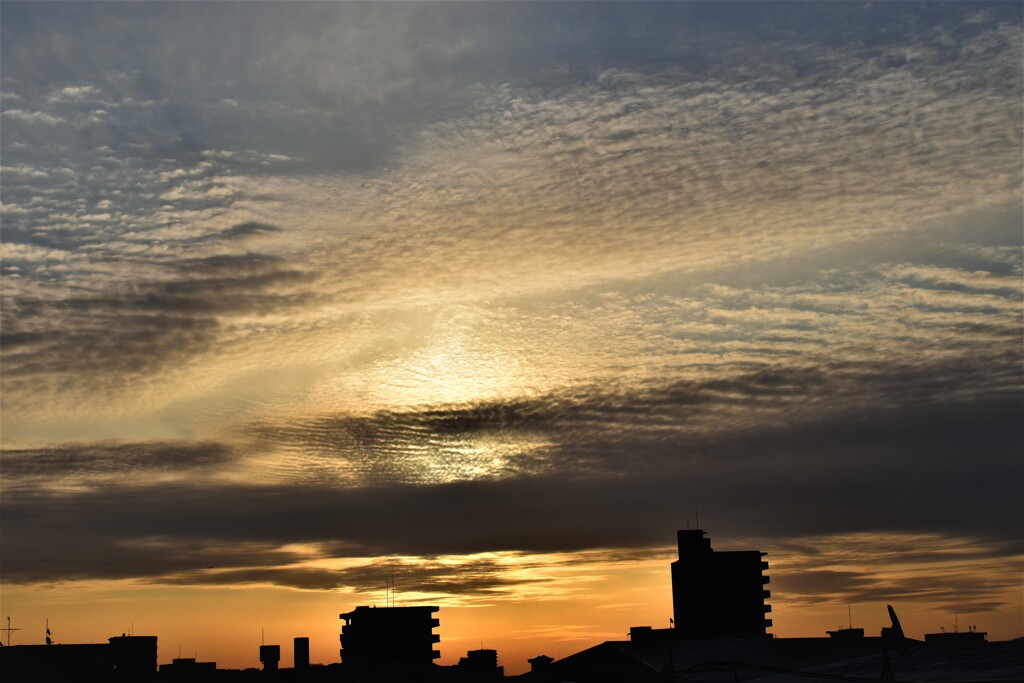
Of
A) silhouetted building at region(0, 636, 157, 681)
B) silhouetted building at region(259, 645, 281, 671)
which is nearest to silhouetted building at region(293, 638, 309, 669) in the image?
silhouetted building at region(259, 645, 281, 671)

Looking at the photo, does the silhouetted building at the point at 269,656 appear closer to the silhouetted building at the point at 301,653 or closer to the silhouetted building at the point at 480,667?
the silhouetted building at the point at 301,653

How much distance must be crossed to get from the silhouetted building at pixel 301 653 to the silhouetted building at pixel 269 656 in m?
8.48

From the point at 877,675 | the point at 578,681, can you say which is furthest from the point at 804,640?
the point at 877,675

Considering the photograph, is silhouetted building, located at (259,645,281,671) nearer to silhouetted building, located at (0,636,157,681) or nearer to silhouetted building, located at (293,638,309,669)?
silhouetted building, located at (293,638,309,669)

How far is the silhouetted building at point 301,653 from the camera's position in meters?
164

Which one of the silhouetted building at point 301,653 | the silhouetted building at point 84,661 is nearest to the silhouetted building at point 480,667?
the silhouetted building at point 301,653

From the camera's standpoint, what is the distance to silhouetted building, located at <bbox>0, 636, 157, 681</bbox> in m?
129

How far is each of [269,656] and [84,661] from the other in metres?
29.4

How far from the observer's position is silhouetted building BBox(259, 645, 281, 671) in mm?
153375

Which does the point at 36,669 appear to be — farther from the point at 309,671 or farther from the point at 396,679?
the point at 396,679

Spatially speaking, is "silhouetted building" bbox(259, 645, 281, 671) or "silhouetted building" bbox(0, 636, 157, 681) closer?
"silhouetted building" bbox(0, 636, 157, 681)

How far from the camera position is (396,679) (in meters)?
154

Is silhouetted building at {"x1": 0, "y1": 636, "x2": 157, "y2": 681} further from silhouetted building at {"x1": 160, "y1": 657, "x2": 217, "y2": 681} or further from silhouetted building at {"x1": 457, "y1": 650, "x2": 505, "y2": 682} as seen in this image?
silhouetted building at {"x1": 457, "y1": 650, "x2": 505, "y2": 682}

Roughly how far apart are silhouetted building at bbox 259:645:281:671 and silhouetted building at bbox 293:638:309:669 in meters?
8.48
